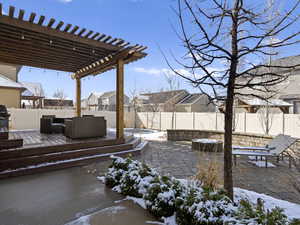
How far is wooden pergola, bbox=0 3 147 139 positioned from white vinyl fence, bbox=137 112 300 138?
699 cm

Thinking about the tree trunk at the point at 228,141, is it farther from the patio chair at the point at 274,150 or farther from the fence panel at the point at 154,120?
the fence panel at the point at 154,120

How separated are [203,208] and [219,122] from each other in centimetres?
950

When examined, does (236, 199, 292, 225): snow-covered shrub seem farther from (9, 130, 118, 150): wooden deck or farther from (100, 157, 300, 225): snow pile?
(9, 130, 118, 150): wooden deck

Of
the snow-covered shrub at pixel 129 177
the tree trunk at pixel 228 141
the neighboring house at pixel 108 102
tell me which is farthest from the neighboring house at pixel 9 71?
the tree trunk at pixel 228 141

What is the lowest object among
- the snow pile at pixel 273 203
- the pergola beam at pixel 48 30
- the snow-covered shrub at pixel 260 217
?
the snow pile at pixel 273 203

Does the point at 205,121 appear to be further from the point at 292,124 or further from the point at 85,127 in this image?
the point at 85,127

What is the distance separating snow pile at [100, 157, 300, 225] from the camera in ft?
5.63

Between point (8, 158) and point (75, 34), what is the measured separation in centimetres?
336

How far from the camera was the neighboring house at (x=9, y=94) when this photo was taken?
37.9 feet

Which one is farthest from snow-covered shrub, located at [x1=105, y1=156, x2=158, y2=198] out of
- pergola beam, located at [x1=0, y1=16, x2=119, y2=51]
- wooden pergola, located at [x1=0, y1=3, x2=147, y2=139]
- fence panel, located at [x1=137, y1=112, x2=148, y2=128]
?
fence panel, located at [x1=137, y1=112, x2=148, y2=128]

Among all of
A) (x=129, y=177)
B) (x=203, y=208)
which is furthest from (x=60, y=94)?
(x=203, y=208)

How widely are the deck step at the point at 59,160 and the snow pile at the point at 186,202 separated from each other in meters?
1.71

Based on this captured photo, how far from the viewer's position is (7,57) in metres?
6.14

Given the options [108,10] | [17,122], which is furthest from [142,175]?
[17,122]
